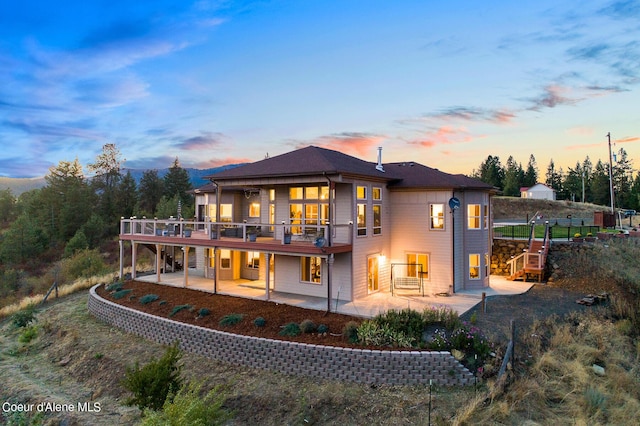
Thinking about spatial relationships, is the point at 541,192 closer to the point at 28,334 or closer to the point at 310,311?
the point at 310,311

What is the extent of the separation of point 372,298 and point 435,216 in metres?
4.92

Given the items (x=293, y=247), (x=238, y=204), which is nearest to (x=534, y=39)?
(x=293, y=247)

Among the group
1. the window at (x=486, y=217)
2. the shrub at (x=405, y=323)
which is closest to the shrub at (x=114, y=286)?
the shrub at (x=405, y=323)

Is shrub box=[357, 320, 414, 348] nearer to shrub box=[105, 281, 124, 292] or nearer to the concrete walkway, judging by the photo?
the concrete walkway

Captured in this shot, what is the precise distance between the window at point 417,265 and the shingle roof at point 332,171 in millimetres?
3288

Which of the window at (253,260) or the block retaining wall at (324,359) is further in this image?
the window at (253,260)

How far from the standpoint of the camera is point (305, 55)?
2134 centimetres

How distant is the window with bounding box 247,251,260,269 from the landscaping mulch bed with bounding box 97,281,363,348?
330 centimetres

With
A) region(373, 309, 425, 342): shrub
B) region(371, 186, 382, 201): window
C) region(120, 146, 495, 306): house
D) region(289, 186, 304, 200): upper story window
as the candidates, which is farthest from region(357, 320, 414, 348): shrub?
region(289, 186, 304, 200): upper story window

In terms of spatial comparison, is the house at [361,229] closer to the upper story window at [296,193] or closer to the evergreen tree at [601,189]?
the upper story window at [296,193]

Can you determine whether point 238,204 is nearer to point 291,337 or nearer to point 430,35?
point 291,337

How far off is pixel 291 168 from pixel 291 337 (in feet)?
22.9

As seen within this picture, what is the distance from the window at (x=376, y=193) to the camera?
52.5 feet

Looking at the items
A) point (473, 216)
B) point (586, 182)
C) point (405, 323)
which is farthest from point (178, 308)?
point (586, 182)
